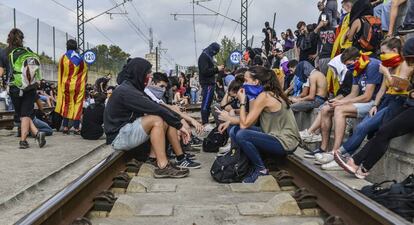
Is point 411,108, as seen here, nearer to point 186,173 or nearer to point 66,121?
point 186,173

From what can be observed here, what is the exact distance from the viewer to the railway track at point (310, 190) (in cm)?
324

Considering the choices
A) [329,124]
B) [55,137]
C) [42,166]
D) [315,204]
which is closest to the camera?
[315,204]

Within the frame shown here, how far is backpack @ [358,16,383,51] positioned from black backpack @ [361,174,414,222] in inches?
157

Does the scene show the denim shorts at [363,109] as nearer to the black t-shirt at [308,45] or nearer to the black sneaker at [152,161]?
the black sneaker at [152,161]

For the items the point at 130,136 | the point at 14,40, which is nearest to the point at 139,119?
the point at 130,136

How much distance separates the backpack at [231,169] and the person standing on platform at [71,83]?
240 inches

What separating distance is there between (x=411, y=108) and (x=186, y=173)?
8.22 feet

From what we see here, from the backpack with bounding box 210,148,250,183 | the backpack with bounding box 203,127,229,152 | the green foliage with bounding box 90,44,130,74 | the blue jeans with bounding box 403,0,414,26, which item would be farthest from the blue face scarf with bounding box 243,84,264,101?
the green foliage with bounding box 90,44,130,74

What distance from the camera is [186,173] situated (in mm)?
5855

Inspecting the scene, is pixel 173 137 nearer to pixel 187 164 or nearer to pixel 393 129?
pixel 187 164

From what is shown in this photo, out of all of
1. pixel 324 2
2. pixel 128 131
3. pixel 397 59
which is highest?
pixel 324 2

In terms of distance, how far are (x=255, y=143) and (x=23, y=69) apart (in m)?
4.85

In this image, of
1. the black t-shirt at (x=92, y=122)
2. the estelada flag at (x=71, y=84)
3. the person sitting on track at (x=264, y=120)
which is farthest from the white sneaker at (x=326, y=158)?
the estelada flag at (x=71, y=84)

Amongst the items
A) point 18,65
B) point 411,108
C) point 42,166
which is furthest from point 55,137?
point 411,108
